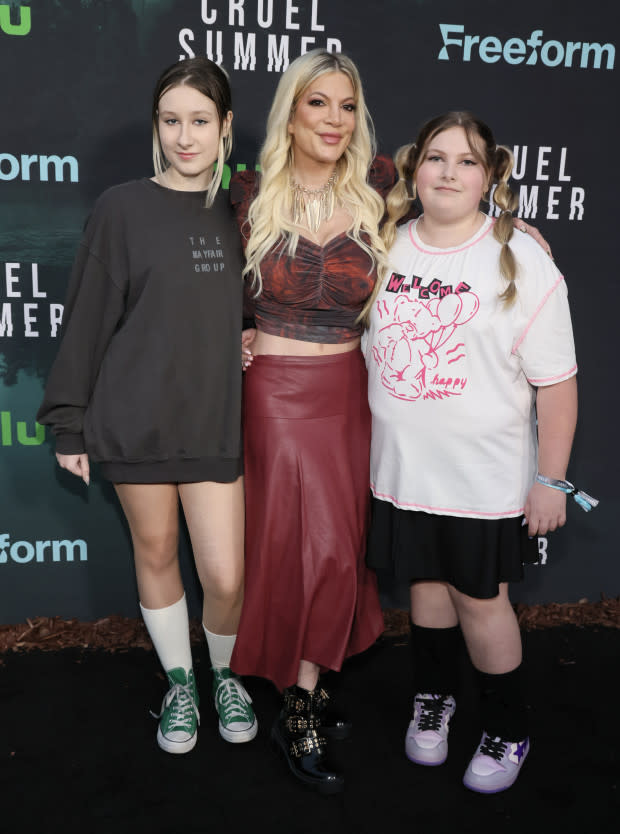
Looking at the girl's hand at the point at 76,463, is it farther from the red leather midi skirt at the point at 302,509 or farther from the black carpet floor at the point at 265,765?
the black carpet floor at the point at 265,765

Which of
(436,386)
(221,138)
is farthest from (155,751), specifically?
(221,138)

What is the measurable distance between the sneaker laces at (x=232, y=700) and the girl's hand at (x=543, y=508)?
3.40 ft

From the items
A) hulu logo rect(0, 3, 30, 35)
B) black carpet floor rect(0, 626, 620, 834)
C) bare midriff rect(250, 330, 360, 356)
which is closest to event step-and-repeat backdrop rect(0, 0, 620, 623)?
hulu logo rect(0, 3, 30, 35)

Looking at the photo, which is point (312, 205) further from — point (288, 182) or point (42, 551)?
point (42, 551)

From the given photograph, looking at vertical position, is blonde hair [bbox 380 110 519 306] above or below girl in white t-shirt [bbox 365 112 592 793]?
above

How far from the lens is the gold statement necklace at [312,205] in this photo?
7.09ft

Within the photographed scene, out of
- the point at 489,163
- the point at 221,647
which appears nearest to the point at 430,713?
the point at 221,647

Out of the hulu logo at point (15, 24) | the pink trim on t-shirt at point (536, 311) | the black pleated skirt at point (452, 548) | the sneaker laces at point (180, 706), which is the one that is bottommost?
the sneaker laces at point (180, 706)

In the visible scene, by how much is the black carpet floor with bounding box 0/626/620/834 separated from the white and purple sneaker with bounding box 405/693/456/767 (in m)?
0.03

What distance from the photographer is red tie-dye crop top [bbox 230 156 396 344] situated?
2.10 metres

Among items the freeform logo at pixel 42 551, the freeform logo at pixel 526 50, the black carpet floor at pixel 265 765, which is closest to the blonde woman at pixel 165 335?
the black carpet floor at pixel 265 765

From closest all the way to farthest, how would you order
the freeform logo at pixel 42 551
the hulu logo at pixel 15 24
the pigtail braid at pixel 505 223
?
the pigtail braid at pixel 505 223 → the hulu logo at pixel 15 24 → the freeform logo at pixel 42 551

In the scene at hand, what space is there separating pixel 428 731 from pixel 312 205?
4.99ft

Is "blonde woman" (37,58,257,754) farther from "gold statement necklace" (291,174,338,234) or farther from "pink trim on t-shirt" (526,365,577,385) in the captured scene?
"pink trim on t-shirt" (526,365,577,385)
